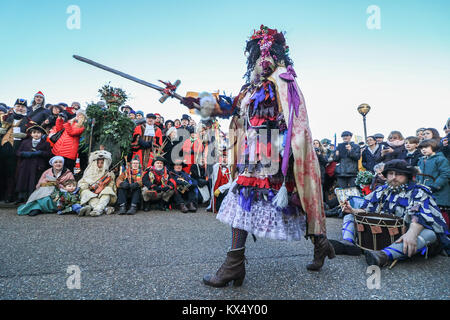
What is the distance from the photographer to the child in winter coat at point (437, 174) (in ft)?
12.8

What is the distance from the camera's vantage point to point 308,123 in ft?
7.07

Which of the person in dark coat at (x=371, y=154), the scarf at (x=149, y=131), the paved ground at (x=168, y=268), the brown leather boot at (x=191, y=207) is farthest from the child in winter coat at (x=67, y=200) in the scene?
the person in dark coat at (x=371, y=154)

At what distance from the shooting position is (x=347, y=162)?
652 cm

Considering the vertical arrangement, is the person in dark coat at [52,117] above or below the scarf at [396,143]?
above

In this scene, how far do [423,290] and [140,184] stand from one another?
521cm

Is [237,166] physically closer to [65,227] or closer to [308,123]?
[308,123]

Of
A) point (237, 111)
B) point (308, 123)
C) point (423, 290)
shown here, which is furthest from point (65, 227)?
point (423, 290)

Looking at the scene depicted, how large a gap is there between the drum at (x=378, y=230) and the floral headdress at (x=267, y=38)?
2.24 m

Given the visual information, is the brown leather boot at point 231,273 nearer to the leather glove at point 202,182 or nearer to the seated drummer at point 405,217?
the seated drummer at point 405,217

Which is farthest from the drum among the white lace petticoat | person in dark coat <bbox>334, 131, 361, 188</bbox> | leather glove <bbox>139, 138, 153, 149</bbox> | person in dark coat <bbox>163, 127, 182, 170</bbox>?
leather glove <bbox>139, 138, 153, 149</bbox>

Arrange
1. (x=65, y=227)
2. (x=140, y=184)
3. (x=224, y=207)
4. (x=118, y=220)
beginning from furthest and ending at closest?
1. (x=140, y=184)
2. (x=118, y=220)
3. (x=65, y=227)
4. (x=224, y=207)

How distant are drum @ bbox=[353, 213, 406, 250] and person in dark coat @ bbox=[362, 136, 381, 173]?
3.76 m

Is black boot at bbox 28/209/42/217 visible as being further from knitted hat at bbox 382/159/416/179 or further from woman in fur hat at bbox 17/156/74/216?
knitted hat at bbox 382/159/416/179
